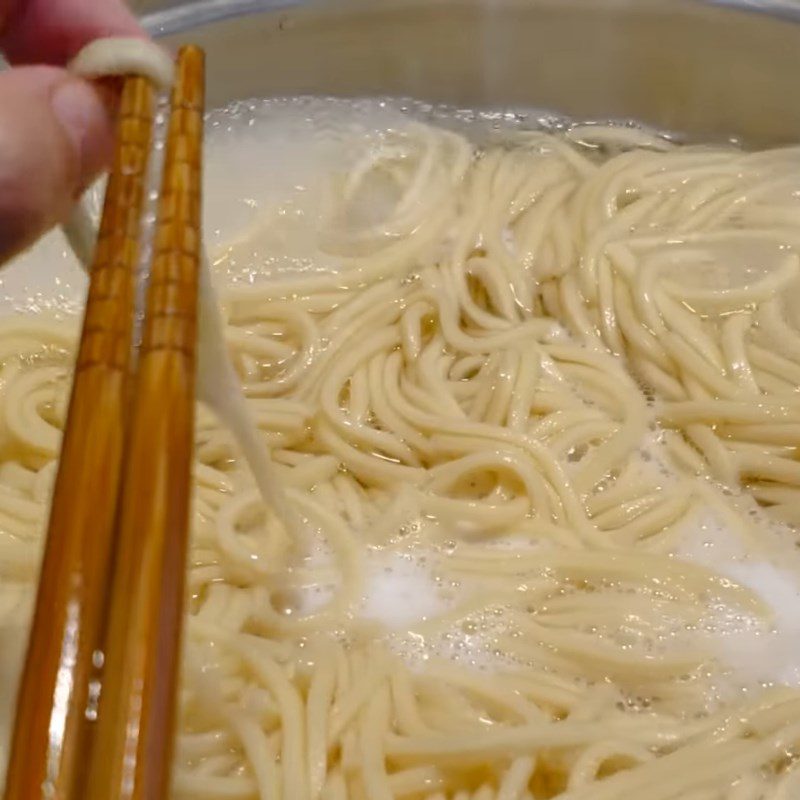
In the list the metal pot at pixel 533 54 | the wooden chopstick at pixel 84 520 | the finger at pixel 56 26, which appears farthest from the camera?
the metal pot at pixel 533 54

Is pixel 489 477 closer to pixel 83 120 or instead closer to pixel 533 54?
pixel 83 120

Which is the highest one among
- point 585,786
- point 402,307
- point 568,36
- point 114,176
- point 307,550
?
point 568,36

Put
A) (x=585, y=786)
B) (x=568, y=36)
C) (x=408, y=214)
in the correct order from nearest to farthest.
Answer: (x=585, y=786) < (x=408, y=214) < (x=568, y=36)

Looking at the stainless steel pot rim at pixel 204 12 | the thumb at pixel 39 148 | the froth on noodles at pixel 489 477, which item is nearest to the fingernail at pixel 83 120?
the thumb at pixel 39 148

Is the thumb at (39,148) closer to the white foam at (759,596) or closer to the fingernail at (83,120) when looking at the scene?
the fingernail at (83,120)

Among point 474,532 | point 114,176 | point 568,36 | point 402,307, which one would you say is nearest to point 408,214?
point 402,307

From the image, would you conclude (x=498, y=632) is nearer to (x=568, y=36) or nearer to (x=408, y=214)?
(x=408, y=214)

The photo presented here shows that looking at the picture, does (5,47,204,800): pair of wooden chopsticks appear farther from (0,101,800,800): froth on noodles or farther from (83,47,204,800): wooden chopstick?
(0,101,800,800): froth on noodles
